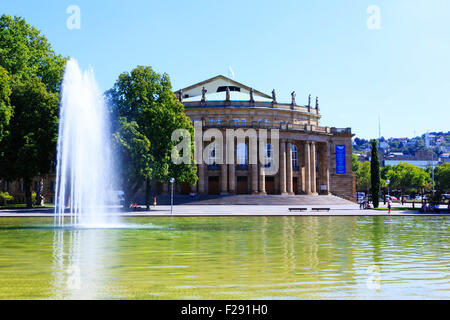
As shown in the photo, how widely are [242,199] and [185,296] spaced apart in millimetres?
65008

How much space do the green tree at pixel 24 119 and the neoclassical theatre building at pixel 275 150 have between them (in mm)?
27742

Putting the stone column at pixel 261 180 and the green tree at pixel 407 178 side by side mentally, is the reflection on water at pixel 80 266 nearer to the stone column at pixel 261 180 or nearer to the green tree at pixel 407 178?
the stone column at pixel 261 180

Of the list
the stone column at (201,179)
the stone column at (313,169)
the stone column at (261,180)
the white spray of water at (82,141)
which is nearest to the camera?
the white spray of water at (82,141)

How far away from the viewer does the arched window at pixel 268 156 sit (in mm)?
85062

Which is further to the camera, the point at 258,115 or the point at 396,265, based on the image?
Answer: the point at 258,115

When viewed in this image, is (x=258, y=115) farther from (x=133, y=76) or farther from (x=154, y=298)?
(x=154, y=298)

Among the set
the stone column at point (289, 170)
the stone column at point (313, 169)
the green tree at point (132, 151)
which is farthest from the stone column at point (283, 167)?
the green tree at point (132, 151)

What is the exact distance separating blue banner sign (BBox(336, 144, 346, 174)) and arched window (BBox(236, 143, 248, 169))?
2199cm

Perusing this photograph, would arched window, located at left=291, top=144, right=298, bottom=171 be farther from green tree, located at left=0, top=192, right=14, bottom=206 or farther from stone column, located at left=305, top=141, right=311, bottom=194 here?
green tree, located at left=0, top=192, right=14, bottom=206

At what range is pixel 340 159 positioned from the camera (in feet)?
318

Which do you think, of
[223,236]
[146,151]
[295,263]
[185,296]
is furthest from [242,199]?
[185,296]

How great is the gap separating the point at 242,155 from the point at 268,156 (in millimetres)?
4921

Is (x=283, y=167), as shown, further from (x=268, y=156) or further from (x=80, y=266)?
(x=80, y=266)

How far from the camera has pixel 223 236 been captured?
23891 mm
